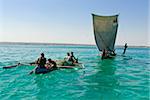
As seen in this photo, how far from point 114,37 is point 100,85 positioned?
1916 cm

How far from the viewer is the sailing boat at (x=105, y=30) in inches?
1321

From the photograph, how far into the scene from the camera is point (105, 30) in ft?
110

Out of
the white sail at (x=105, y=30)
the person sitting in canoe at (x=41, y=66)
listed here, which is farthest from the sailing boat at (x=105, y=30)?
the person sitting in canoe at (x=41, y=66)

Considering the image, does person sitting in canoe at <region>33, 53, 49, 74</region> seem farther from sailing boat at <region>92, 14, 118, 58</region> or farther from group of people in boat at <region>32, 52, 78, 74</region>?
sailing boat at <region>92, 14, 118, 58</region>

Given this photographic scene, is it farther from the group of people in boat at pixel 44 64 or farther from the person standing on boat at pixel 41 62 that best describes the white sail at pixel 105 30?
the person standing on boat at pixel 41 62

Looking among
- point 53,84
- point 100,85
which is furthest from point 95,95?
point 53,84

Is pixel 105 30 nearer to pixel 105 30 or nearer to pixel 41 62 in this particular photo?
pixel 105 30

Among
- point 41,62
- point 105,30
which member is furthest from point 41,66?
point 105,30

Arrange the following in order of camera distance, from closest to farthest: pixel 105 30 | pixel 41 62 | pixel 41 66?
pixel 41 62 → pixel 41 66 → pixel 105 30

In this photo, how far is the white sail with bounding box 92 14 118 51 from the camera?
110ft

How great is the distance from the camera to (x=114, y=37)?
33844 mm

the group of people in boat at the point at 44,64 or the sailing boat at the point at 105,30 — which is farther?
the sailing boat at the point at 105,30

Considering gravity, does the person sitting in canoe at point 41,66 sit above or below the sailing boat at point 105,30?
below

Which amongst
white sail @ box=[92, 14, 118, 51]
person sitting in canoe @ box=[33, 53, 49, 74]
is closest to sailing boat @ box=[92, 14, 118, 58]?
white sail @ box=[92, 14, 118, 51]
